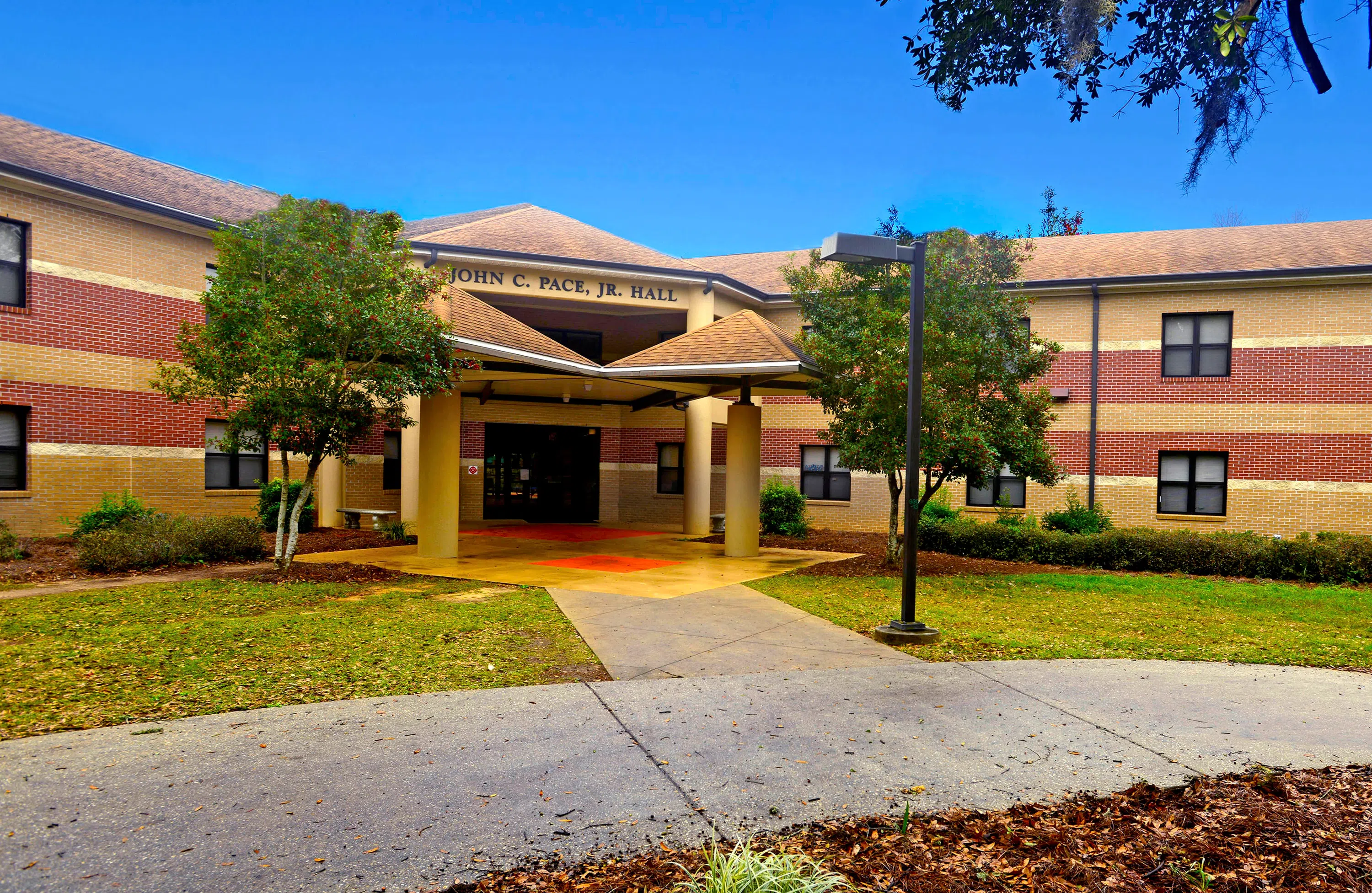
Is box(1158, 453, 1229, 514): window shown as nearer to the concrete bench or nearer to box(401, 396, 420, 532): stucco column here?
box(401, 396, 420, 532): stucco column

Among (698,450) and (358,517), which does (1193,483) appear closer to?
(698,450)

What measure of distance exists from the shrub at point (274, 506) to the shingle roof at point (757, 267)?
13599 mm

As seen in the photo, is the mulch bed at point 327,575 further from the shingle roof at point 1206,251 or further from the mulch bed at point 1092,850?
the shingle roof at point 1206,251

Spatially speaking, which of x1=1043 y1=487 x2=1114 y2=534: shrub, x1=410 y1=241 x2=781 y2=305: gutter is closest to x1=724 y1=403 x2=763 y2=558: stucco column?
x1=410 y1=241 x2=781 y2=305: gutter

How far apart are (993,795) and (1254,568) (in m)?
13.7

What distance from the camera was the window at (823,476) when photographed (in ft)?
77.4

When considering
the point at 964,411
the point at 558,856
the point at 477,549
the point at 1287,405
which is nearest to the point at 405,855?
the point at 558,856

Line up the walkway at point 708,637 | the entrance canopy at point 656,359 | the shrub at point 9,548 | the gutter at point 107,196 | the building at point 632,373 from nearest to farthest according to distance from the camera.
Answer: the walkway at point 708,637, the shrub at point 9,548, the entrance canopy at point 656,359, the gutter at point 107,196, the building at point 632,373

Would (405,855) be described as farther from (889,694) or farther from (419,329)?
(419,329)

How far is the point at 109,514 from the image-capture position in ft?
51.1

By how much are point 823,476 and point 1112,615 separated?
1345 centimetres

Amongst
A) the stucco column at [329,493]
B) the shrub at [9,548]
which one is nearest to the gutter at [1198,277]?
the stucco column at [329,493]

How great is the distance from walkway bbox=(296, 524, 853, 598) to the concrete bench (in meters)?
2.07

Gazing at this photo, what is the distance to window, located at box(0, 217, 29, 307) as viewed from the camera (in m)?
15.7
